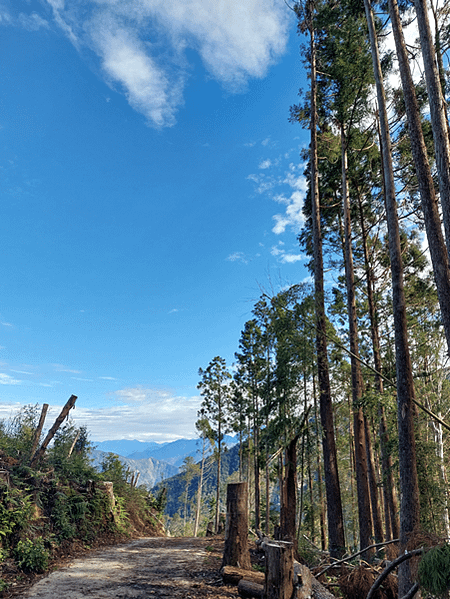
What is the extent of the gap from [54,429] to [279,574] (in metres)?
7.53

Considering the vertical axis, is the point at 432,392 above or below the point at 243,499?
above

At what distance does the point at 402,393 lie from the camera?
6.22 meters

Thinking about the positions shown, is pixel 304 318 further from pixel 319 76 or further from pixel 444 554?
pixel 319 76

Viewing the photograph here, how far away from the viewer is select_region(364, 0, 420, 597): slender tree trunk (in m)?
5.55

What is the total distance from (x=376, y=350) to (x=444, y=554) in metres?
10.3

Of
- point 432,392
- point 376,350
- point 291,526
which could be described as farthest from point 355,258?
point 291,526

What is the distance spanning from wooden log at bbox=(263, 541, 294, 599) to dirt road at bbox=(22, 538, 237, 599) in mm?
1295

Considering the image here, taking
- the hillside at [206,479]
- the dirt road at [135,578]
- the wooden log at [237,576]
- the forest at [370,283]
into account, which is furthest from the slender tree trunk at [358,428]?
the hillside at [206,479]

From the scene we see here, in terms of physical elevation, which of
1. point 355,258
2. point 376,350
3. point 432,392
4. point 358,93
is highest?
point 358,93

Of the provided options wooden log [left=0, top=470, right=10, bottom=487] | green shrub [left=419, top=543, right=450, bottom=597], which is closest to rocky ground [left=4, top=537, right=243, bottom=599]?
wooden log [left=0, top=470, right=10, bottom=487]

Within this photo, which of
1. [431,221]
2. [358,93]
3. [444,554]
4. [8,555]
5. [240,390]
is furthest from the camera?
[240,390]

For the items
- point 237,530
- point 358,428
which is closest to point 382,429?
point 358,428

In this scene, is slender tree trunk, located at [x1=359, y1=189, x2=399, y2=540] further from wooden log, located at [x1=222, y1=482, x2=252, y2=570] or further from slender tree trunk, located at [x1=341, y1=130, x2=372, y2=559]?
wooden log, located at [x1=222, y1=482, x2=252, y2=570]

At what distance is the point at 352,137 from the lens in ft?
37.8
